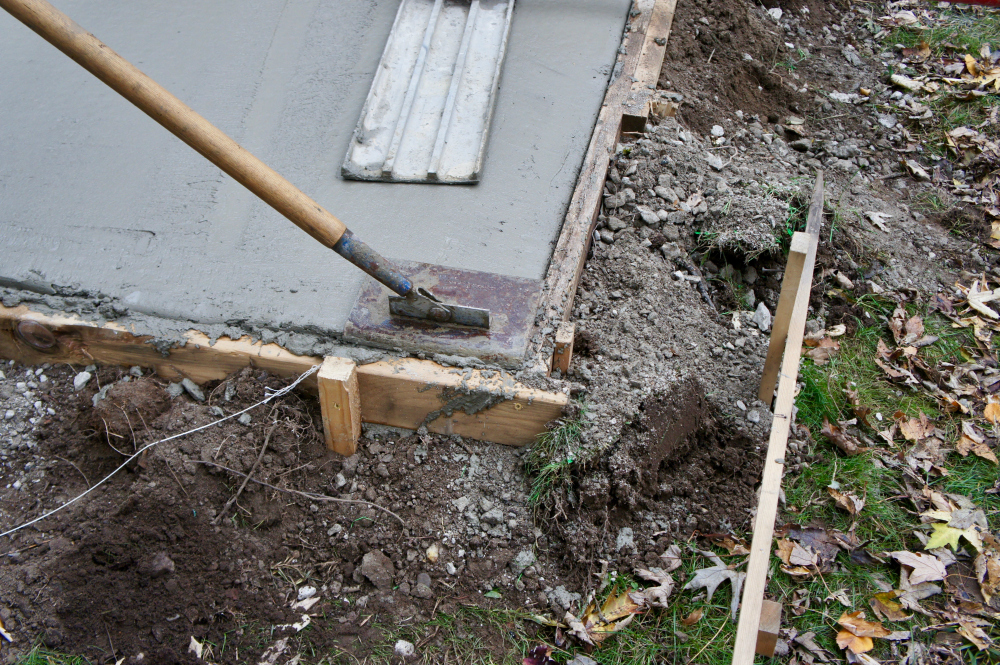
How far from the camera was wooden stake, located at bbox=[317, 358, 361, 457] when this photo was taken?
2.43m

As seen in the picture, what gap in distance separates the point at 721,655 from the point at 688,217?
5.98ft

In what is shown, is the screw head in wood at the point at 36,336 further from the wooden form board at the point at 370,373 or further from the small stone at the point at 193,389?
the small stone at the point at 193,389

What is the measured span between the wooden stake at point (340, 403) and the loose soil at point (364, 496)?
0.07 meters

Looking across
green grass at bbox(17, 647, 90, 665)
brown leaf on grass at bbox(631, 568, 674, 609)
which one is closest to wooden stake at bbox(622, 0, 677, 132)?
brown leaf on grass at bbox(631, 568, 674, 609)

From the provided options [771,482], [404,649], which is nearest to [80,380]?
→ [404,649]

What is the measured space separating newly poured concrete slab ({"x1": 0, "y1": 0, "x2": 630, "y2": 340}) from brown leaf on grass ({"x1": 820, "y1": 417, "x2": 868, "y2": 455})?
1301mm

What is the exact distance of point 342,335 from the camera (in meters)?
2.59

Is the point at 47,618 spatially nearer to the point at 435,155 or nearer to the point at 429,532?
the point at 429,532

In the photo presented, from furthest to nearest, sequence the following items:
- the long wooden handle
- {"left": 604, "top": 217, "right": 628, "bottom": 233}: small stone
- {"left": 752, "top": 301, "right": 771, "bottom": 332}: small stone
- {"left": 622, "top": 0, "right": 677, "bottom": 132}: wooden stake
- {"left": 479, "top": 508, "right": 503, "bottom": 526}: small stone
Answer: {"left": 622, "top": 0, "right": 677, "bottom": 132}: wooden stake < {"left": 604, "top": 217, "right": 628, "bottom": 233}: small stone < {"left": 752, "top": 301, "right": 771, "bottom": 332}: small stone < {"left": 479, "top": 508, "right": 503, "bottom": 526}: small stone < the long wooden handle

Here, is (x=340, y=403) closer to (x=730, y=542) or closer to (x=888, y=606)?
(x=730, y=542)

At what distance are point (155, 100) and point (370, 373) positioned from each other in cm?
104

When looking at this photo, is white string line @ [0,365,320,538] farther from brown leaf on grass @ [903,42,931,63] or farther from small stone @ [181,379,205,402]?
brown leaf on grass @ [903,42,931,63]

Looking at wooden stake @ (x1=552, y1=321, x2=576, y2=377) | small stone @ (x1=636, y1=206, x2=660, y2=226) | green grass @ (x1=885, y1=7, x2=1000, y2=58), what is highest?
green grass @ (x1=885, y1=7, x2=1000, y2=58)

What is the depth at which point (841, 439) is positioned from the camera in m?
2.85
